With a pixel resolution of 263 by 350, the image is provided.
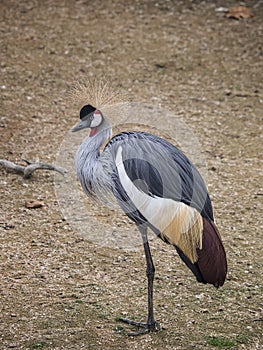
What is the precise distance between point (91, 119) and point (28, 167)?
1427mm

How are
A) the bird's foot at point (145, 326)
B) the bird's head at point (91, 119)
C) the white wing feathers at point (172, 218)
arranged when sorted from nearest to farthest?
1. the white wing feathers at point (172, 218)
2. the bird's foot at point (145, 326)
3. the bird's head at point (91, 119)

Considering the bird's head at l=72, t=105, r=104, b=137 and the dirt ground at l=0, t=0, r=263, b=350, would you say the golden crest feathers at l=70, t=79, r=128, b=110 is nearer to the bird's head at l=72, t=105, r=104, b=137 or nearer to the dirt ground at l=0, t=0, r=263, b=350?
the bird's head at l=72, t=105, r=104, b=137

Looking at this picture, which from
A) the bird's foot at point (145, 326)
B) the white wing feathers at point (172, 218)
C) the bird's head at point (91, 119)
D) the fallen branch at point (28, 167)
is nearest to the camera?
the white wing feathers at point (172, 218)

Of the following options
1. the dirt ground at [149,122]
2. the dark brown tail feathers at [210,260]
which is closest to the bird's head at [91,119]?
the dark brown tail feathers at [210,260]

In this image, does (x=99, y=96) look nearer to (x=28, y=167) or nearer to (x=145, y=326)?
(x=145, y=326)

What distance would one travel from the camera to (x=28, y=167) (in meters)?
4.96

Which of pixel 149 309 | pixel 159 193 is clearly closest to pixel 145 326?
pixel 149 309

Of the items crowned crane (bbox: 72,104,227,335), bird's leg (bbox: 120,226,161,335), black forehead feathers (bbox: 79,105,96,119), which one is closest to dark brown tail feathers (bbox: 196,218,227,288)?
crowned crane (bbox: 72,104,227,335)

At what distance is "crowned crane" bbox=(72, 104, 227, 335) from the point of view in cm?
330

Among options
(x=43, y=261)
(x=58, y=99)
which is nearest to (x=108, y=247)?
(x=43, y=261)

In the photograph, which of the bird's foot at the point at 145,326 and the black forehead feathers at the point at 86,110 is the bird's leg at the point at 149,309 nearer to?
the bird's foot at the point at 145,326

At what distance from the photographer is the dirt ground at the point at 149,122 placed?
11.6 ft

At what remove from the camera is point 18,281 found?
12.7ft

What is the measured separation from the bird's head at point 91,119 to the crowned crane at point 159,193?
0.44 ft
